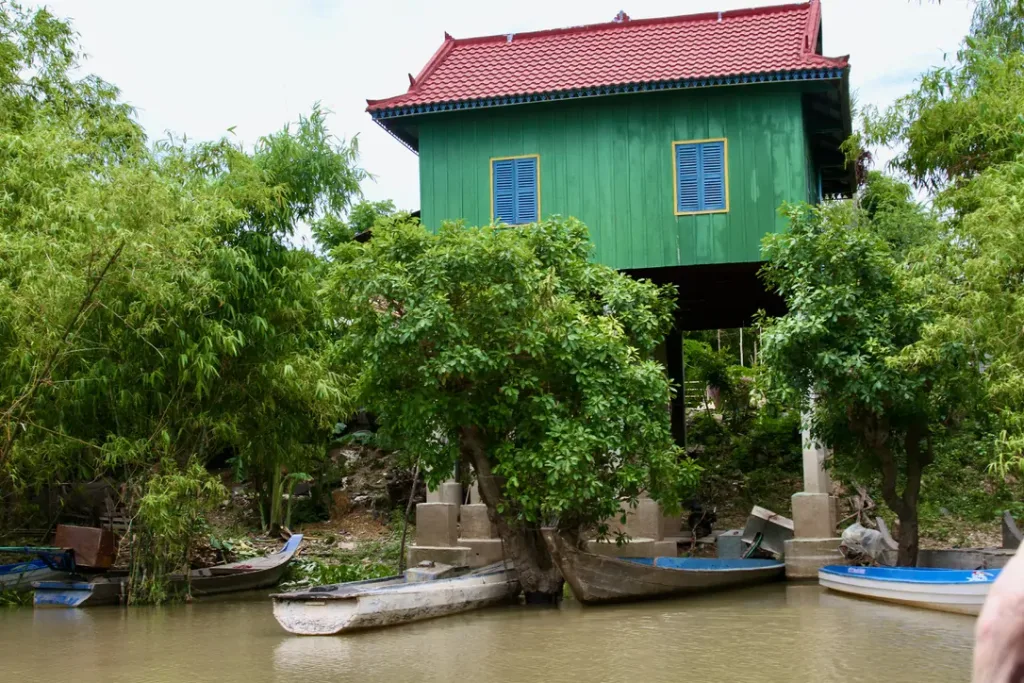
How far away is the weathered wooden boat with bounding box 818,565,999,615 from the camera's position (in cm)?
1259

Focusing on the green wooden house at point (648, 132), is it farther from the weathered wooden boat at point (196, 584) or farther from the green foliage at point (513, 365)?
the weathered wooden boat at point (196, 584)

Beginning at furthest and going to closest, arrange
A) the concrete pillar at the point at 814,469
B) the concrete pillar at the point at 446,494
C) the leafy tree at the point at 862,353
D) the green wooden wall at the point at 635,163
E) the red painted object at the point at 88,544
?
the concrete pillar at the point at 446,494 < the concrete pillar at the point at 814,469 < the green wooden wall at the point at 635,163 < the red painted object at the point at 88,544 < the leafy tree at the point at 862,353

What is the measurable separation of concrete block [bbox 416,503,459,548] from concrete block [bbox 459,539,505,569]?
0.49 metres

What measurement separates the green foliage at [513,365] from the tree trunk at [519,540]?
11 centimetres

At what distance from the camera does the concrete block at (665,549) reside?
56.9 ft

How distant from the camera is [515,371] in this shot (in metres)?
14.2

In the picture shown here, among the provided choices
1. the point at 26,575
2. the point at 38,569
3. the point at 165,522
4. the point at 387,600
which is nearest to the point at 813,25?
the point at 387,600

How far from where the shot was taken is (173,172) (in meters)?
16.1

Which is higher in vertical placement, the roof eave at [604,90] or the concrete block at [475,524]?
the roof eave at [604,90]

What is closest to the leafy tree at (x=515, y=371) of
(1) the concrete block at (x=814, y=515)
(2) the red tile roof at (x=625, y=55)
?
(1) the concrete block at (x=814, y=515)

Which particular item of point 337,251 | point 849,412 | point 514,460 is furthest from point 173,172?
point 849,412

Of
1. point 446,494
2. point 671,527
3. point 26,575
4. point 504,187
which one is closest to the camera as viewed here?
point 26,575

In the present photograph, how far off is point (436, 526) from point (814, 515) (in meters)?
6.31

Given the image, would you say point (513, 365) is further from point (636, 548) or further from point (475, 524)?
point (475, 524)
